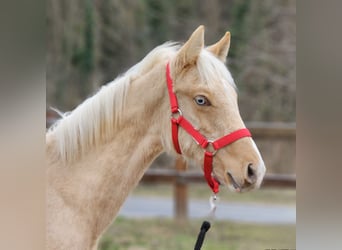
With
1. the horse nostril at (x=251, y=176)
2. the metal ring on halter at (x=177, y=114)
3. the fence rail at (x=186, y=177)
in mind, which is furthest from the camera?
the fence rail at (x=186, y=177)

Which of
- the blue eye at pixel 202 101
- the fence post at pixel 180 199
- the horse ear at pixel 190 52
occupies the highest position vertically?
the horse ear at pixel 190 52

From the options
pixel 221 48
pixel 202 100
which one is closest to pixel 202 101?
pixel 202 100

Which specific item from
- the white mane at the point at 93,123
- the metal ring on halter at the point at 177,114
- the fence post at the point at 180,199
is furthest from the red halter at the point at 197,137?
the fence post at the point at 180,199

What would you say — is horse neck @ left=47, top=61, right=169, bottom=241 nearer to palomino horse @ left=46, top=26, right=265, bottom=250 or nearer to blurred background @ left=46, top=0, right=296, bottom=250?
palomino horse @ left=46, top=26, right=265, bottom=250

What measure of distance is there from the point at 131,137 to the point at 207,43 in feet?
16.3

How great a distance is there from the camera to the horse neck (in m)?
1.47

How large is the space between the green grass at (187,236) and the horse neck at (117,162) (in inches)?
104

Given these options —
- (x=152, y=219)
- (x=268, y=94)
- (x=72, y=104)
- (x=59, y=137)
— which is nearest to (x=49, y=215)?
(x=59, y=137)

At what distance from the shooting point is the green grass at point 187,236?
165 inches

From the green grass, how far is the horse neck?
2.64m

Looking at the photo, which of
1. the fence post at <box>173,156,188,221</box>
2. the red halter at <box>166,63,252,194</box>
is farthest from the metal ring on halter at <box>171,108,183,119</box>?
the fence post at <box>173,156,188,221</box>

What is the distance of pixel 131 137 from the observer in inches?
58.9

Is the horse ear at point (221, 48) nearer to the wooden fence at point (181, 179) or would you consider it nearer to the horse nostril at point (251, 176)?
the horse nostril at point (251, 176)

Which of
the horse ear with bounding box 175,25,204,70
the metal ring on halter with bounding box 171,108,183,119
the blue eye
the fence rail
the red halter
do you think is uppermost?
the horse ear with bounding box 175,25,204,70
